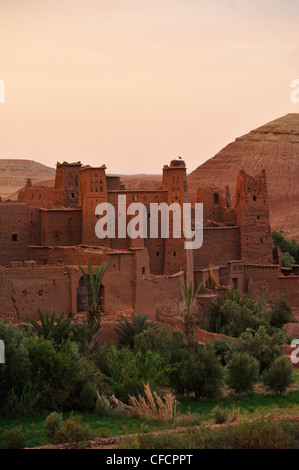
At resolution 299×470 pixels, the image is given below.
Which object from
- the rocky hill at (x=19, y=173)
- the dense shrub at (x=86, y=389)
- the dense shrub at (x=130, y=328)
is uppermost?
the rocky hill at (x=19, y=173)

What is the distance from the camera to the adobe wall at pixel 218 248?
4222 centimetres

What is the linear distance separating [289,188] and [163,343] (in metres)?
52.5

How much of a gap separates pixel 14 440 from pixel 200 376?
26.9ft

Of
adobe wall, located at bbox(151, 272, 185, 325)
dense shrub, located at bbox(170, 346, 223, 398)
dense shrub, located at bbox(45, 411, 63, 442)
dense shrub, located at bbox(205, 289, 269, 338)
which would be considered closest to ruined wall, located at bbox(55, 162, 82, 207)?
adobe wall, located at bbox(151, 272, 185, 325)

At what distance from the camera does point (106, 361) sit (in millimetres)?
28844

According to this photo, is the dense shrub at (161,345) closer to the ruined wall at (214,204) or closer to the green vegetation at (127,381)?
the green vegetation at (127,381)

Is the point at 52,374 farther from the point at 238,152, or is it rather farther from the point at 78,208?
the point at 238,152

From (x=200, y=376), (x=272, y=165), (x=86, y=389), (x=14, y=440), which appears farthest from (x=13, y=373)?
(x=272, y=165)

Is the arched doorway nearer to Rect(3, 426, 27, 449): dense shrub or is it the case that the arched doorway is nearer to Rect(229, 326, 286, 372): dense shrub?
Rect(229, 326, 286, 372): dense shrub

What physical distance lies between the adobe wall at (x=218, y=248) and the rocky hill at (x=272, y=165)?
3264 centimetres

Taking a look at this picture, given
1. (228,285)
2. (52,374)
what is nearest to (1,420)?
(52,374)

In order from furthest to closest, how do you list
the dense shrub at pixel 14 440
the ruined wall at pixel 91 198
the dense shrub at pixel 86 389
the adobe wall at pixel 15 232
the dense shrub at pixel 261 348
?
the ruined wall at pixel 91 198
the adobe wall at pixel 15 232
the dense shrub at pixel 261 348
the dense shrub at pixel 86 389
the dense shrub at pixel 14 440

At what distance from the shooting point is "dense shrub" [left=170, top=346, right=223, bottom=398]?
28203mm

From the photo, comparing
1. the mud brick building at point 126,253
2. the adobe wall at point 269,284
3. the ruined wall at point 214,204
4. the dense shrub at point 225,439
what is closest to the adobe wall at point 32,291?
the mud brick building at point 126,253
